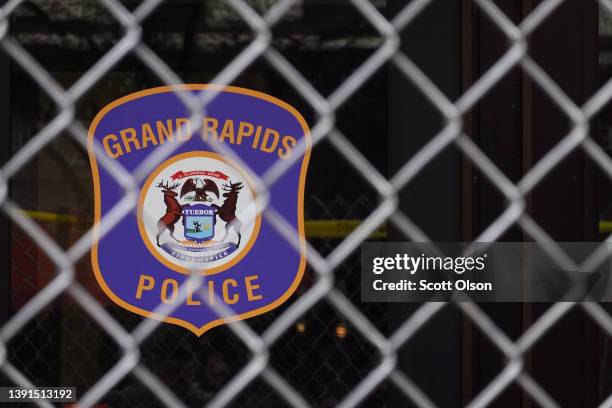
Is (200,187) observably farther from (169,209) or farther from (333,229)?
(333,229)

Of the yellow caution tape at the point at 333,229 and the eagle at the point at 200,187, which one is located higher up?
the eagle at the point at 200,187

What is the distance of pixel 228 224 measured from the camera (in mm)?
2055

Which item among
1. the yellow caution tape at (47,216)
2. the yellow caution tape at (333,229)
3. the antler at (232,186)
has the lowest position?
the yellow caution tape at (333,229)

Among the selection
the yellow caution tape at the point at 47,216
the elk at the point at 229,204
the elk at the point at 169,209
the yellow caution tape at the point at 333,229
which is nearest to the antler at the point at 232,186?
the elk at the point at 229,204

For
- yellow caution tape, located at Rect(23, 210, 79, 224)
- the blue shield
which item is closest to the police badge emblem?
the blue shield

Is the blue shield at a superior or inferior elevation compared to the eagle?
inferior

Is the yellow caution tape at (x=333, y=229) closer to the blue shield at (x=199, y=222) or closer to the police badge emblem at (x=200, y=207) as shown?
the police badge emblem at (x=200, y=207)

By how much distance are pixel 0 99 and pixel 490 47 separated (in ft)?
3.76

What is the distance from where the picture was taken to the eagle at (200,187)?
6.59ft

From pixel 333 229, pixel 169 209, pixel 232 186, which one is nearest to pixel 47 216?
pixel 169 209

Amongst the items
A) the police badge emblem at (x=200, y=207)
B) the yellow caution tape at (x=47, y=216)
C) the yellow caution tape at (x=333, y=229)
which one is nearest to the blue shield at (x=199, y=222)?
the police badge emblem at (x=200, y=207)

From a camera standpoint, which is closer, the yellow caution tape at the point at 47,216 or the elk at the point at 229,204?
the elk at the point at 229,204

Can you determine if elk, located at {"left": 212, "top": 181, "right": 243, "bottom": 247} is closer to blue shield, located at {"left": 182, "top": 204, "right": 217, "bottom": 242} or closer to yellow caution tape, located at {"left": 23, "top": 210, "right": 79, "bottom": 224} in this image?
blue shield, located at {"left": 182, "top": 204, "right": 217, "bottom": 242}

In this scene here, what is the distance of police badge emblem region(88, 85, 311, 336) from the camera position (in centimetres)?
203
